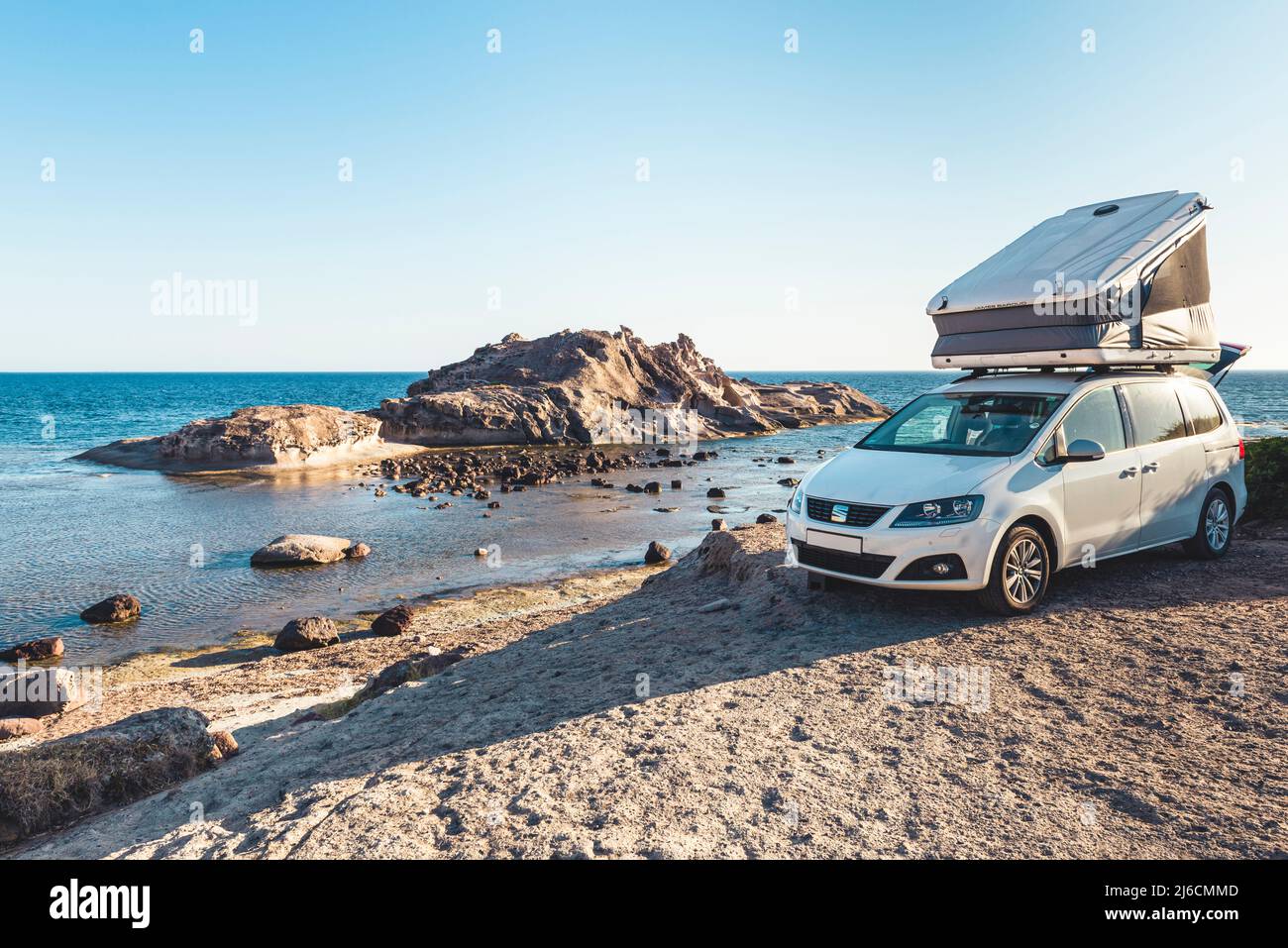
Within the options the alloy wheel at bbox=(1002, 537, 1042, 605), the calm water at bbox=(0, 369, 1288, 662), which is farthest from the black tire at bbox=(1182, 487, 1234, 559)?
the calm water at bbox=(0, 369, 1288, 662)

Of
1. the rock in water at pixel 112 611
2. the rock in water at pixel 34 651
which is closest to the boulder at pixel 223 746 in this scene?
the rock in water at pixel 34 651

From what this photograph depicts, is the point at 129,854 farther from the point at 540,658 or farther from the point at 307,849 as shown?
the point at 540,658

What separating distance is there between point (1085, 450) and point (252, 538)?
19.8m

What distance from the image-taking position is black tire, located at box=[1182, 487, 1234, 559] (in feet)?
29.2

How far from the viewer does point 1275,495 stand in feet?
38.9

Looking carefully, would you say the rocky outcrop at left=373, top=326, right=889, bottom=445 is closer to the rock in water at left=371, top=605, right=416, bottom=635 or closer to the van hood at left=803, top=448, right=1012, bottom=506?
the rock in water at left=371, top=605, right=416, bottom=635

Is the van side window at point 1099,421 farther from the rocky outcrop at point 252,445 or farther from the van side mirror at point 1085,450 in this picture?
the rocky outcrop at point 252,445

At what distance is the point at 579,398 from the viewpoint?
56500mm

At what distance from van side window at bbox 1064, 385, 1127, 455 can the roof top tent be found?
405 mm

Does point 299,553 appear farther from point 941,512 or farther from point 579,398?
point 579,398

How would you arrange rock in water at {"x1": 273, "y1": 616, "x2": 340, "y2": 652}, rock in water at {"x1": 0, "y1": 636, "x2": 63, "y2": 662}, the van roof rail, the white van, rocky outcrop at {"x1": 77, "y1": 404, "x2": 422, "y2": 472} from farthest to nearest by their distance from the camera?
rocky outcrop at {"x1": 77, "y1": 404, "x2": 422, "y2": 472}, rock in water at {"x1": 273, "y1": 616, "x2": 340, "y2": 652}, rock in water at {"x1": 0, "y1": 636, "x2": 63, "y2": 662}, the van roof rail, the white van

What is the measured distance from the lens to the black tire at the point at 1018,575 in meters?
7.05

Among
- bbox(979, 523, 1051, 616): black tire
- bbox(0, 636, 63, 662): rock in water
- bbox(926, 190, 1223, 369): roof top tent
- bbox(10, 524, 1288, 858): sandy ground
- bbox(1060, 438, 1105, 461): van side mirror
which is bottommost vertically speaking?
bbox(0, 636, 63, 662): rock in water
